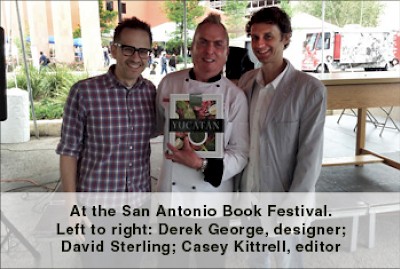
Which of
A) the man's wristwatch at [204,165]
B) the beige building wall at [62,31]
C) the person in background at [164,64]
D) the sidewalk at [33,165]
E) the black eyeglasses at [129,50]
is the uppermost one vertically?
the beige building wall at [62,31]

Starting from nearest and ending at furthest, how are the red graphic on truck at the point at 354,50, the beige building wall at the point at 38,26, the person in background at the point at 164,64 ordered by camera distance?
the person in background at the point at 164,64
the beige building wall at the point at 38,26
the red graphic on truck at the point at 354,50

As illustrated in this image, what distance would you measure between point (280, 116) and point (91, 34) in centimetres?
745

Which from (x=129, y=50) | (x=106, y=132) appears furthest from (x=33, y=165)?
(x=129, y=50)

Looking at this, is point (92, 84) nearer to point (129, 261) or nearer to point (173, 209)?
point (173, 209)

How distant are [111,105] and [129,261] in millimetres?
725

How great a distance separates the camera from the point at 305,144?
150cm

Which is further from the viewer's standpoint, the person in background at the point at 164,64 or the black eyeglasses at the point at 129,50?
the person in background at the point at 164,64

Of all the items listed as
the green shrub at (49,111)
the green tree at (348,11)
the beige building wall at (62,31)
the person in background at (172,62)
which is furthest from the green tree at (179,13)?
the green tree at (348,11)

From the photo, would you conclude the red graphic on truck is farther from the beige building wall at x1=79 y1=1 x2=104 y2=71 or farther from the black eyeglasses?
the black eyeglasses

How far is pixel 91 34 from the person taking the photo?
8.08 m

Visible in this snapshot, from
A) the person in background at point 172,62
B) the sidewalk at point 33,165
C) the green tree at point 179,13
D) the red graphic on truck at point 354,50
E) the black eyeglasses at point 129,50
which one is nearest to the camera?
the black eyeglasses at point 129,50

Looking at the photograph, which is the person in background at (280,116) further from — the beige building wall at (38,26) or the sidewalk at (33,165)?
the beige building wall at (38,26)

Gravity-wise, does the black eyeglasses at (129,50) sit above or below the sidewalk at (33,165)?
above

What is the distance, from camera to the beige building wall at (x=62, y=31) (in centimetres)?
830
